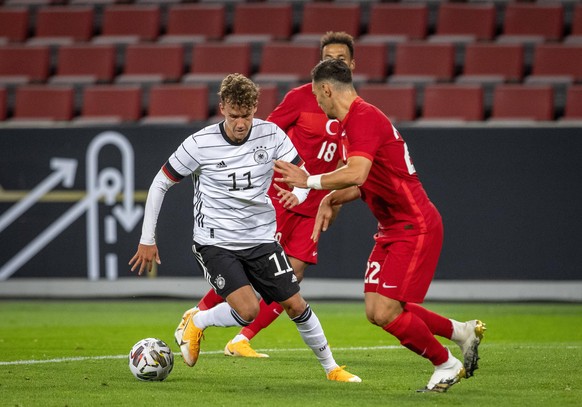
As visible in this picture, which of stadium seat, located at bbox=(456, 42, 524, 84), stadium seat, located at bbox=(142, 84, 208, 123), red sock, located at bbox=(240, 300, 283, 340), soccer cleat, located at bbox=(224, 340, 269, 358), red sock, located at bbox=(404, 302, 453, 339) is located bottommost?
soccer cleat, located at bbox=(224, 340, 269, 358)

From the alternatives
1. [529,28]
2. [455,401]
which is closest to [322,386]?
[455,401]

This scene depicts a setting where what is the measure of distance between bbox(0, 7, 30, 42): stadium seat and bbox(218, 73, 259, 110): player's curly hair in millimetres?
10423

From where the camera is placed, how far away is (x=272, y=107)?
13.8 meters

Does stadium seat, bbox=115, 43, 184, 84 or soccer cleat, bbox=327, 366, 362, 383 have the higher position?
stadium seat, bbox=115, 43, 184, 84

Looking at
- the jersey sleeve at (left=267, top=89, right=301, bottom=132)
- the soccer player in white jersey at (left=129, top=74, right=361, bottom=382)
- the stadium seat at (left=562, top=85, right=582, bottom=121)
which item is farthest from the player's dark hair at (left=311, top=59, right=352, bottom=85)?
the stadium seat at (left=562, top=85, right=582, bottom=121)

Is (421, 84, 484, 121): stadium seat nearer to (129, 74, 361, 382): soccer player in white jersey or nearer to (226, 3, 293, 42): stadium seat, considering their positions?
(226, 3, 293, 42): stadium seat

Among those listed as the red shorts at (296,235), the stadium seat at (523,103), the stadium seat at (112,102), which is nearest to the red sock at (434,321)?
the red shorts at (296,235)

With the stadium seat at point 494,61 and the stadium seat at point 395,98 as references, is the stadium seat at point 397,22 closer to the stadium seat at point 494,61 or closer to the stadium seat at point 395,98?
the stadium seat at point 494,61

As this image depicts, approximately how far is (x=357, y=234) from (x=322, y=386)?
20.1ft

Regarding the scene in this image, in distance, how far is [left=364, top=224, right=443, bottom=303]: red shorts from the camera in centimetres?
641

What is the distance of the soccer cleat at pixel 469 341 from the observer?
6.66 meters

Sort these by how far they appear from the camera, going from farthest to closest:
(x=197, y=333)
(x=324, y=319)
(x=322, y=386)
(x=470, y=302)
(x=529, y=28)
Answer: (x=529, y=28), (x=470, y=302), (x=324, y=319), (x=197, y=333), (x=322, y=386)

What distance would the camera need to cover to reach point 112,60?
15.5 metres

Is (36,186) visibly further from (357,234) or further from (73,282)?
(357,234)
